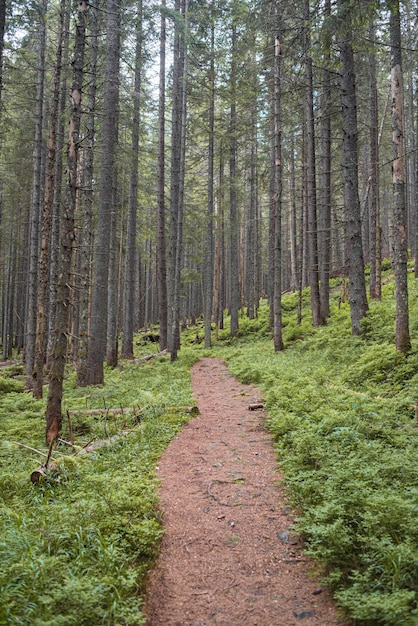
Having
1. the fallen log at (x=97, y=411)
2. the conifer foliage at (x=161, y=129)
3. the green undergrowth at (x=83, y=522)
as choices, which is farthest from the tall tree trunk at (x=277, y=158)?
the fallen log at (x=97, y=411)

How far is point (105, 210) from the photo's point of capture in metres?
12.0

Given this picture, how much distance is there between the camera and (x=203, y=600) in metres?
3.34

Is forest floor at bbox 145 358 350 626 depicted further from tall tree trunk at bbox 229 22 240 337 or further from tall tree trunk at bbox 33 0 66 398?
tall tree trunk at bbox 229 22 240 337

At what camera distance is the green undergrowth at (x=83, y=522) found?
277 centimetres

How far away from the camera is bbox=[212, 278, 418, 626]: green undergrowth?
3.01 metres

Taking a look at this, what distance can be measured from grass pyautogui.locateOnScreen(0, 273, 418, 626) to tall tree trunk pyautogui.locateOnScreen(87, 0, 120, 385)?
229 cm

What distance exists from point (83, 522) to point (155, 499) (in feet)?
2.88

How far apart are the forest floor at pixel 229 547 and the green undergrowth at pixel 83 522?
24 centimetres

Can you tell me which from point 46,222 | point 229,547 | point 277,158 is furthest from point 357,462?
point 277,158

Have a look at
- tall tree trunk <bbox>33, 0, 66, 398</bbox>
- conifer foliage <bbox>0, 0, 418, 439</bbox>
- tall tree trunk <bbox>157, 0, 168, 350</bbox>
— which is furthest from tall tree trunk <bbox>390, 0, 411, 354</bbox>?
tall tree trunk <bbox>157, 0, 168, 350</bbox>

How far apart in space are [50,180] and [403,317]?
9.17 m

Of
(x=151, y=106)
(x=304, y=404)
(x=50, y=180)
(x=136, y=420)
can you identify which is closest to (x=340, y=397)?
(x=304, y=404)

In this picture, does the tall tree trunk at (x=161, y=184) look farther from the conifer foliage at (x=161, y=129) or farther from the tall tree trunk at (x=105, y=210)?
the tall tree trunk at (x=105, y=210)

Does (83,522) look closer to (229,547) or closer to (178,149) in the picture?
(229,547)
